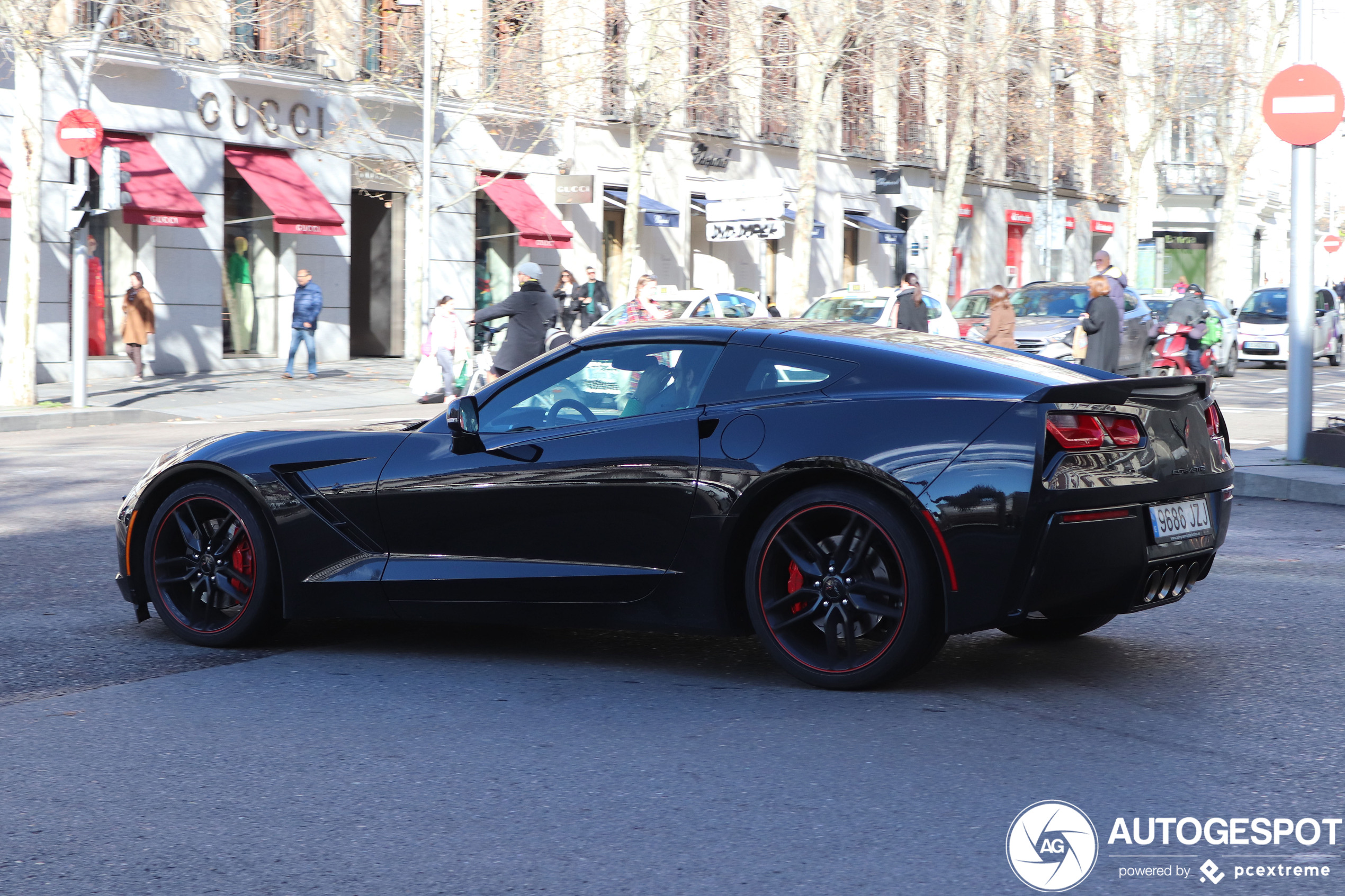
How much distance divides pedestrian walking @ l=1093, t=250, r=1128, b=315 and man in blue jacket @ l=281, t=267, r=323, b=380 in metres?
12.2

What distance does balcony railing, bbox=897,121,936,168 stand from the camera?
46.5 metres

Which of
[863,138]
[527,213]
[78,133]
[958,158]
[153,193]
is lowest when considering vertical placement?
[153,193]

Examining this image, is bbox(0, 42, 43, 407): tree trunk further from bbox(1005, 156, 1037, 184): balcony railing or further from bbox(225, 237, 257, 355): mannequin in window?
bbox(1005, 156, 1037, 184): balcony railing

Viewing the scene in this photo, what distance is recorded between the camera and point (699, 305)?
23.8m

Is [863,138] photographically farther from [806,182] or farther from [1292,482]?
[1292,482]

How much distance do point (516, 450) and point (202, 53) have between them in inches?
885

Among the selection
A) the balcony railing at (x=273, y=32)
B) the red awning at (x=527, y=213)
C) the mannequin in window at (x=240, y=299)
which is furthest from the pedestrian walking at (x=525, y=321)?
the red awning at (x=527, y=213)

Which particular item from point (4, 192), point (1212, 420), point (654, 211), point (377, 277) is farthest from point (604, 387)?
point (654, 211)

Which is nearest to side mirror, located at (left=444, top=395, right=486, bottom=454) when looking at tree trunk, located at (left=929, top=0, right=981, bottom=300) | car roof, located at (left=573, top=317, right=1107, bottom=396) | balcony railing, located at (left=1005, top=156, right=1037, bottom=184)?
car roof, located at (left=573, top=317, right=1107, bottom=396)

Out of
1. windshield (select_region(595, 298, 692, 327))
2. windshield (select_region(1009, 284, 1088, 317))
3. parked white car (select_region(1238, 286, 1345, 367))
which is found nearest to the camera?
windshield (select_region(595, 298, 692, 327))

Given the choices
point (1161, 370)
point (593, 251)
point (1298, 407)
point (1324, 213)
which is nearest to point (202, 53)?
point (593, 251)

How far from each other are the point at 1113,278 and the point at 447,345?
930cm

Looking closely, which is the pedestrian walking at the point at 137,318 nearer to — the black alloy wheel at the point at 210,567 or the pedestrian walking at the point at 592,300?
the pedestrian walking at the point at 592,300

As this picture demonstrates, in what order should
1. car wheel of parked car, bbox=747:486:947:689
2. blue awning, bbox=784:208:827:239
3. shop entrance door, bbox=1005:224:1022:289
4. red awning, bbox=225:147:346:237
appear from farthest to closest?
shop entrance door, bbox=1005:224:1022:289, blue awning, bbox=784:208:827:239, red awning, bbox=225:147:346:237, car wheel of parked car, bbox=747:486:947:689
